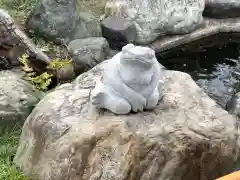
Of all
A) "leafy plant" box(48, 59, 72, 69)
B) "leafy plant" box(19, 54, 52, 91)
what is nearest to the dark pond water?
"leafy plant" box(48, 59, 72, 69)

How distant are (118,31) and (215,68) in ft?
5.04

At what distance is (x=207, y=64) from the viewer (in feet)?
23.9

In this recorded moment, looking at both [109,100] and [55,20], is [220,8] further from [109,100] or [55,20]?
[109,100]

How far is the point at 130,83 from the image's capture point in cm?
394

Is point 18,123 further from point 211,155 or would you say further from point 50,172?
point 211,155

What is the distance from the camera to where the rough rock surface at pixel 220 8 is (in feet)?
26.3

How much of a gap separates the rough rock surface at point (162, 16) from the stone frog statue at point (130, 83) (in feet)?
10.4

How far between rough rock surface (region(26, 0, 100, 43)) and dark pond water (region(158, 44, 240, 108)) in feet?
4.62

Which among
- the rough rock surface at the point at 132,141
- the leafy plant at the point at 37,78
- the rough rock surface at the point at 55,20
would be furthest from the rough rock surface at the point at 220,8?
the rough rock surface at the point at 132,141

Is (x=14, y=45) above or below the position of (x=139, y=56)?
below

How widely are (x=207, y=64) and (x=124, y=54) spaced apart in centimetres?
366

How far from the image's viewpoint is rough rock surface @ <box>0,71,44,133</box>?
4.98 metres

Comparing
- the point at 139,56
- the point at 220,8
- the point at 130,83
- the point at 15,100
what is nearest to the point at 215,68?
the point at 220,8

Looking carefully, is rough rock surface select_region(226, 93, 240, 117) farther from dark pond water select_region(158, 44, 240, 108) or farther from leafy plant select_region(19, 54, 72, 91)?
leafy plant select_region(19, 54, 72, 91)
